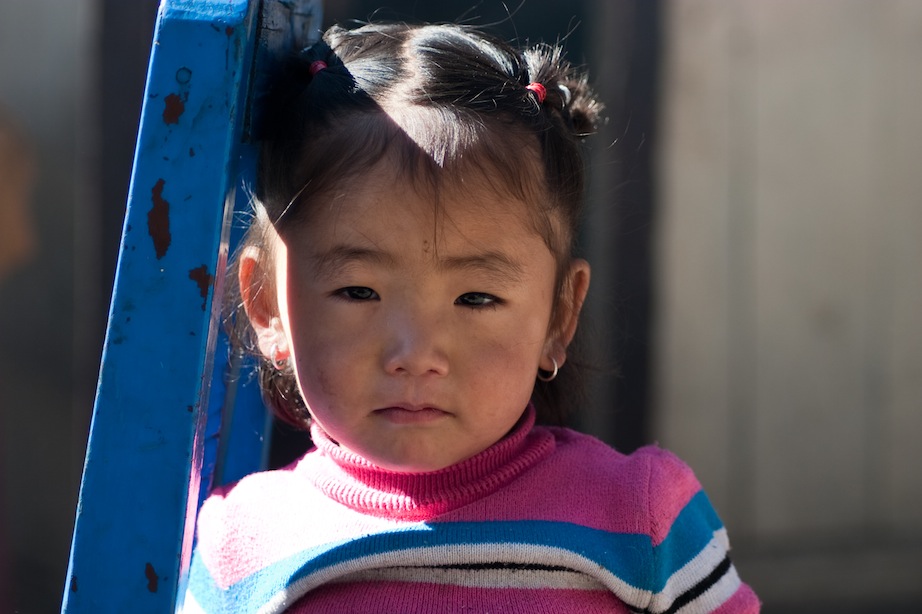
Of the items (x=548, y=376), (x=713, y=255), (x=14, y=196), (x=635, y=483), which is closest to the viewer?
(x=635, y=483)

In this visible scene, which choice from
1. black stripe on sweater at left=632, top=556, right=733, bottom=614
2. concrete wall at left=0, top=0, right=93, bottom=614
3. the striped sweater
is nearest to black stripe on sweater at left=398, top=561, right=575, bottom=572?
the striped sweater

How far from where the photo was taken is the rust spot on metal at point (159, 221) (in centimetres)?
115

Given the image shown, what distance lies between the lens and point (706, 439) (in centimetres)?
349

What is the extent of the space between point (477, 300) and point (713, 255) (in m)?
2.20

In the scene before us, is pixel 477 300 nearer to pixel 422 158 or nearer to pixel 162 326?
pixel 422 158

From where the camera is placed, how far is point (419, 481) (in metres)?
1.39

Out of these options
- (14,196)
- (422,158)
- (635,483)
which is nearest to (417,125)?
(422,158)

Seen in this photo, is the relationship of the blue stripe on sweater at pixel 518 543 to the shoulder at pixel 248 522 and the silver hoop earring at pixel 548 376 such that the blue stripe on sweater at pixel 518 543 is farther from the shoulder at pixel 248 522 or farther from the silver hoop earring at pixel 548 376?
the silver hoop earring at pixel 548 376

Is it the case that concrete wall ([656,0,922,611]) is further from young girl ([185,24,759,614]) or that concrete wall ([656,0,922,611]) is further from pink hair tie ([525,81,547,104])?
young girl ([185,24,759,614])

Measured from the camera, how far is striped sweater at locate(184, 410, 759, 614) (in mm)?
1323

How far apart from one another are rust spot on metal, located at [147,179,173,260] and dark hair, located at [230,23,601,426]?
24 cm

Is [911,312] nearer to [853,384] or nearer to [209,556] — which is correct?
[853,384]

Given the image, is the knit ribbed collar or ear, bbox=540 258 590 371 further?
ear, bbox=540 258 590 371

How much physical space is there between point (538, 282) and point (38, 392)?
2194 mm
